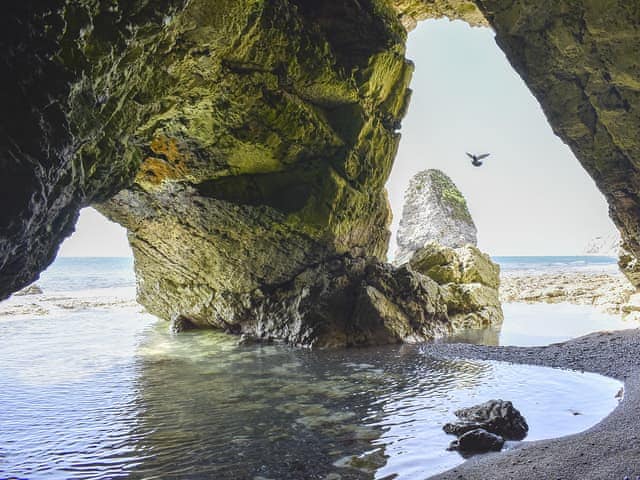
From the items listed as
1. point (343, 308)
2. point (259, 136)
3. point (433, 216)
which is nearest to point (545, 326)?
point (343, 308)

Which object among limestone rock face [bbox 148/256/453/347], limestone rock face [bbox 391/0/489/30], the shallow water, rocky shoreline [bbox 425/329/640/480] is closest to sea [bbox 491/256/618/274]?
the shallow water

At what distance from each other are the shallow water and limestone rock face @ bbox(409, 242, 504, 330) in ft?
2.45

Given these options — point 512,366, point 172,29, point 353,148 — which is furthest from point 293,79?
point 512,366

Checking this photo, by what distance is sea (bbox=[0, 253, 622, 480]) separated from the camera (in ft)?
17.6

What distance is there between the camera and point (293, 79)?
11367 millimetres

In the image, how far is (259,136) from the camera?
1188 cm

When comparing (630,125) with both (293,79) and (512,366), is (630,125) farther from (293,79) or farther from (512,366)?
(293,79)

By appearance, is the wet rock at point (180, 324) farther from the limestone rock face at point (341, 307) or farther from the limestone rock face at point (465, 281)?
the limestone rock face at point (465, 281)

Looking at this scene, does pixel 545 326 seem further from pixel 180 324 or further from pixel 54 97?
pixel 54 97

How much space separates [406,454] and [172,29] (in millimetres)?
7372

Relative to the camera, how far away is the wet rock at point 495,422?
235 inches

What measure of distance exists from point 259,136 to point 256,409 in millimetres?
7414

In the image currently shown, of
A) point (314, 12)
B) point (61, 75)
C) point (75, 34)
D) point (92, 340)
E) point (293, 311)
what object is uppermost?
point (314, 12)

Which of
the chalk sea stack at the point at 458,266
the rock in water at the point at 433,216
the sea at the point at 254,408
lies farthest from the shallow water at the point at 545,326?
the rock in water at the point at 433,216
